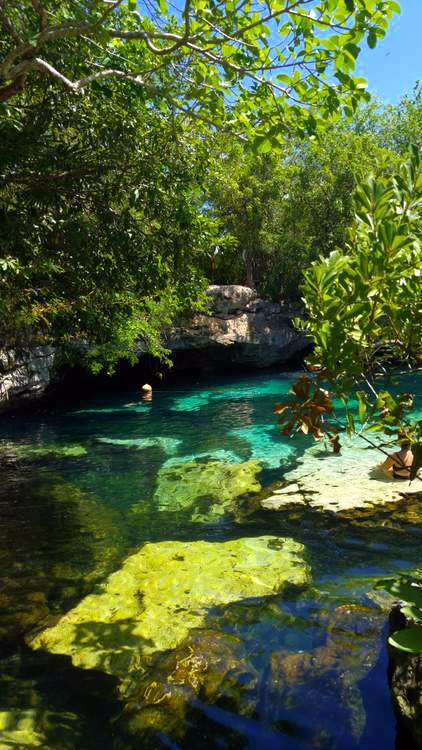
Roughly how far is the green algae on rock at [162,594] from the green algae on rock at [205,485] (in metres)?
1.58

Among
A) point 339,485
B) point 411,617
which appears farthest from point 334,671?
point 339,485

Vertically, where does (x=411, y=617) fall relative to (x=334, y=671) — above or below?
above

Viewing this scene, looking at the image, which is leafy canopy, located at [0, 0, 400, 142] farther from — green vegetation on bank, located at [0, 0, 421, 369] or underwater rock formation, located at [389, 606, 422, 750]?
underwater rock formation, located at [389, 606, 422, 750]

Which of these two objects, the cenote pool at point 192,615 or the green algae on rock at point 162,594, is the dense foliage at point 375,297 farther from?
the green algae on rock at point 162,594

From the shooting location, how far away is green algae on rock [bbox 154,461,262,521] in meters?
8.15

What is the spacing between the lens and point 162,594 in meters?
5.12

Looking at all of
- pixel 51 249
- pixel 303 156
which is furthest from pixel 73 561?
pixel 303 156

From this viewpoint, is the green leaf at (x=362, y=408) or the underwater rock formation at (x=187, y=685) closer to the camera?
the green leaf at (x=362, y=408)

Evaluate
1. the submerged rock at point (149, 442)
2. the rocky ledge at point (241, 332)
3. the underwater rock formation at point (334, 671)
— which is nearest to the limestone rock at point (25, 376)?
the submerged rock at point (149, 442)

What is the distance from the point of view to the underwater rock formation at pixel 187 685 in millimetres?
3451

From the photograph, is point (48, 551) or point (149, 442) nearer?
point (48, 551)

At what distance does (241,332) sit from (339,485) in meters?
20.5

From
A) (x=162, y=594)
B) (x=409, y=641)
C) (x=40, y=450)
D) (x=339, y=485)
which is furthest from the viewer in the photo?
(x=40, y=450)

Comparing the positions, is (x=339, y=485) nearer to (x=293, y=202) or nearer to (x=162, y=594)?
(x=162, y=594)
